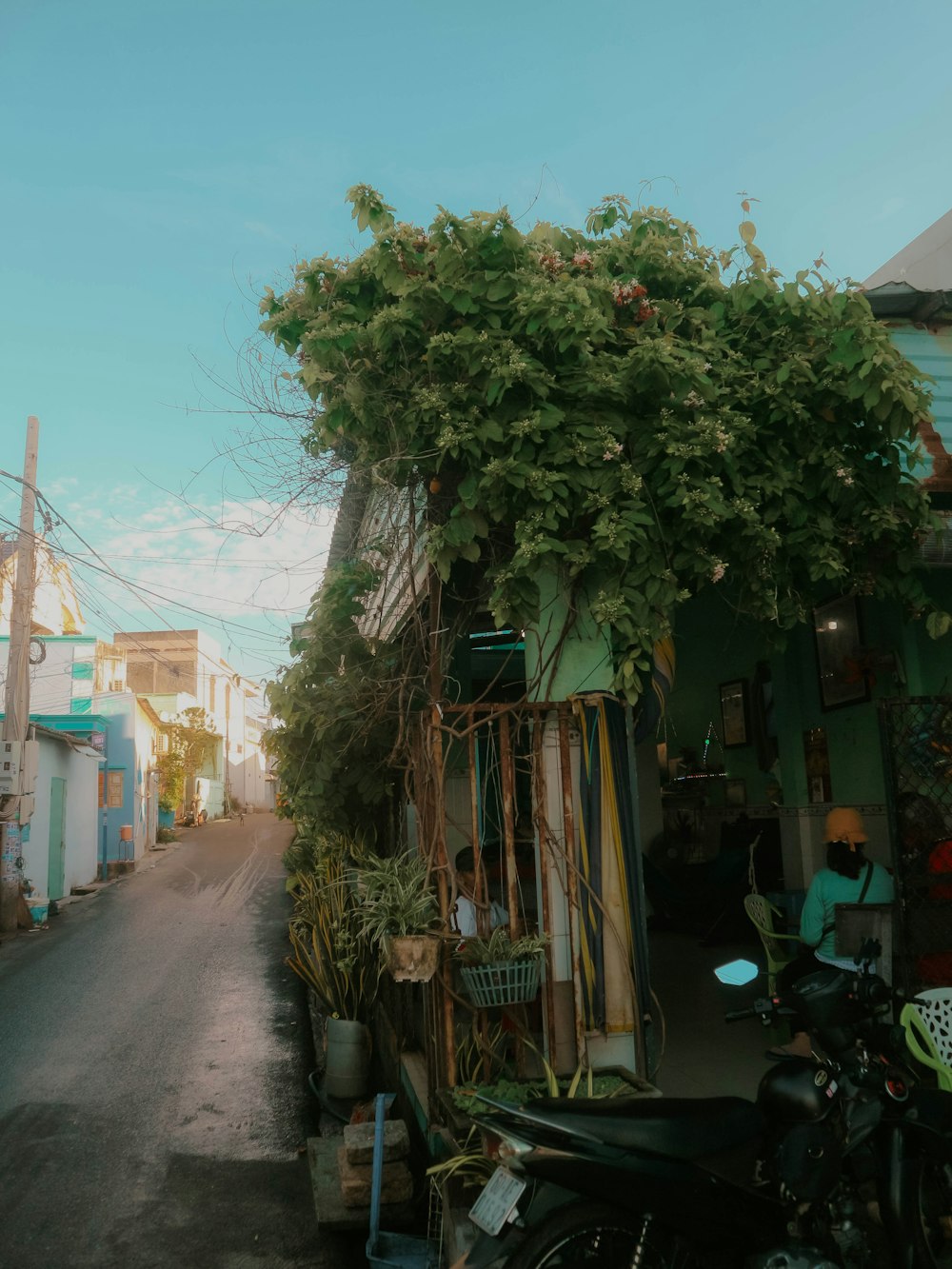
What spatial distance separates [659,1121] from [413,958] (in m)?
1.49

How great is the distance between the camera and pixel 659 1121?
3.02m

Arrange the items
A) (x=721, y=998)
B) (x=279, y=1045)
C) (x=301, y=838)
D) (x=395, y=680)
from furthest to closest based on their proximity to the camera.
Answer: (x=301, y=838) < (x=279, y=1045) < (x=721, y=998) < (x=395, y=680)

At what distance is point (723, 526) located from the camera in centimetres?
490

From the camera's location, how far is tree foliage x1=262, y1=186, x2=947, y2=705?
4.65m

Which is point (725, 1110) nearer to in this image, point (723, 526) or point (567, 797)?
point (567, 797)

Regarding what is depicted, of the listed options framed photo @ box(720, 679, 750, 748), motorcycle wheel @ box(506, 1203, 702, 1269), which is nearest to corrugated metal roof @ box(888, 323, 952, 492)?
motorcycle wheel @ box(506, 1203, 702, 1269)

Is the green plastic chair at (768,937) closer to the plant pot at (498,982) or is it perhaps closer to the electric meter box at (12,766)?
the plant pot at (498,982)

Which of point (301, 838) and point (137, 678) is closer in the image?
point (301, 838)

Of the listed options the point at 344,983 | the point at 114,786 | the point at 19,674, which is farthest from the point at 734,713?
the point at 114,786

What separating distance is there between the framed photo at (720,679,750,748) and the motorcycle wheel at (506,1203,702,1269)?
7.51 m

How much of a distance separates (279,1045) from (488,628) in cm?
395

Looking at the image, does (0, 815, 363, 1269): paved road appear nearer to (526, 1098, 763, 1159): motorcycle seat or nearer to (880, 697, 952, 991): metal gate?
(526, 1098, 763, 1159): motorcycle seat

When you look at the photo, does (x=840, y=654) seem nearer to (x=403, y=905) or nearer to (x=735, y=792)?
(x=735, y=792)

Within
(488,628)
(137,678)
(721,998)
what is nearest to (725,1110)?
(721,998)
